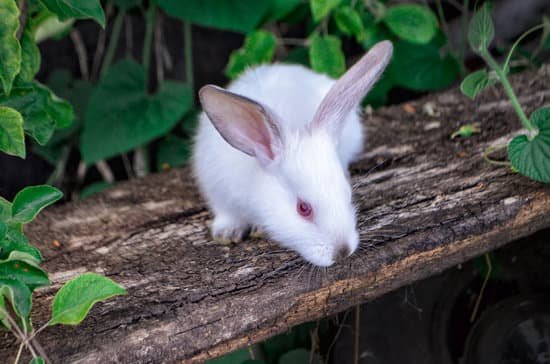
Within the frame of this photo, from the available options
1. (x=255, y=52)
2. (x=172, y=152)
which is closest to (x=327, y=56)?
(x=255, y=52)

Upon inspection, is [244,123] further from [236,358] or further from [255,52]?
[255,52]

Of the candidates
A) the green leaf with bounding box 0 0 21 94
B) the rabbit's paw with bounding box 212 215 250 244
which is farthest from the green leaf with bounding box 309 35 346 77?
the green leaf with bounding box 0 0 21 94

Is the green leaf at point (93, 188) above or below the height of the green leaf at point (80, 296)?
below

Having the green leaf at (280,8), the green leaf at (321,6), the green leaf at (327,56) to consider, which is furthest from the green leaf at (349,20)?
the green leaf at (280,8)

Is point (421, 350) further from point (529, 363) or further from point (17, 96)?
point (17, 96)

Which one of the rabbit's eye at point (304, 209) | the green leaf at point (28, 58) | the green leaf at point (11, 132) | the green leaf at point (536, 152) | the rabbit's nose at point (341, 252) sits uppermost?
the green leaf at point (28, 58)

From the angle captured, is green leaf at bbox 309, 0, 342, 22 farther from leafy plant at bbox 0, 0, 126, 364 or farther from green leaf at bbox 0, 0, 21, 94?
green leaf at bbox 0, 0, 21, 94

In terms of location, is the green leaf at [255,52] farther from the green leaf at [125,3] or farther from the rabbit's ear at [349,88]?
the rabbit's ear at [349,88]

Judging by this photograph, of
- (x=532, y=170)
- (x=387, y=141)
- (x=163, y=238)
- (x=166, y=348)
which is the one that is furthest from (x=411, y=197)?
(x=166, y=348)
